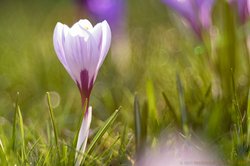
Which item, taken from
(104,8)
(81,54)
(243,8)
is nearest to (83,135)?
(81,54)

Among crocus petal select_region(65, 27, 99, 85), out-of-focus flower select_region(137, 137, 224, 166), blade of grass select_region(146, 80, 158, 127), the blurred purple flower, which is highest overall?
crocus petal select_region(65, 27, 99, 85)

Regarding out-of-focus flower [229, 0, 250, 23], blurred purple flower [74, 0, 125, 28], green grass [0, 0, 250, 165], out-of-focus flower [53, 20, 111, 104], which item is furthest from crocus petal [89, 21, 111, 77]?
blurred purple flower [74, 0, 125, 28]

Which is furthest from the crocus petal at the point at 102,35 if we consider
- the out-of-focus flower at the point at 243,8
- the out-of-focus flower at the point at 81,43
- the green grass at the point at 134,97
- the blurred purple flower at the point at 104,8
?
the blurred purple flower at the point at 104,8

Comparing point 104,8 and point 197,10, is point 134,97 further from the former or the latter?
point 104,8

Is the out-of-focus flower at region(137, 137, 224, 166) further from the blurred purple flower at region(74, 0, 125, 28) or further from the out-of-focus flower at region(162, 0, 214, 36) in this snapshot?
the blurred purple flower at region(74, 0, 125, 28)

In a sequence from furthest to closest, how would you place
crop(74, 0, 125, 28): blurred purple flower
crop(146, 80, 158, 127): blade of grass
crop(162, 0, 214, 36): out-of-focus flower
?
crop(74, 0, 125, 28): blurred purple flower → crop(162, 0, 214, 36): out-of-focus flower → crop(146, 80, 158, 127): blade of grass

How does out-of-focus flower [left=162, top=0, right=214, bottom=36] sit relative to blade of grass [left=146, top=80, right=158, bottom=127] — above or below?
above

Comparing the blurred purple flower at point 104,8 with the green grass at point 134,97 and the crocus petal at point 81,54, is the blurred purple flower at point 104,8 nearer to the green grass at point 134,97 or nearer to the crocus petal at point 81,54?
the green grass at point 134,97
